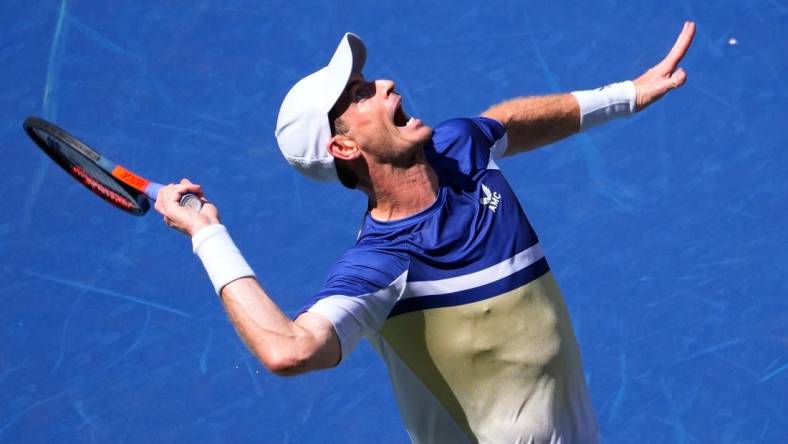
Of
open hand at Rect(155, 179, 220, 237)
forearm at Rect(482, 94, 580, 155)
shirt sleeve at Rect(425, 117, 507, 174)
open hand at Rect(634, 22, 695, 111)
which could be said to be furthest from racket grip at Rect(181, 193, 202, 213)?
open hand at Rect(634, 22, 695, 111)


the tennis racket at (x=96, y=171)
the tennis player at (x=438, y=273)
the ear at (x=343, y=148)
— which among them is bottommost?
the tennis player at (x=438, y=273)

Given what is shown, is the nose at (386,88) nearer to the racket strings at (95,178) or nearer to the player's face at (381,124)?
→ the player's face at (381,124)

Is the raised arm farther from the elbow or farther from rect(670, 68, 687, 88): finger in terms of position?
the elbow

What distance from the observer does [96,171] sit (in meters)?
4.38

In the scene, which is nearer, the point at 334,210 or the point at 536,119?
the point at 536,119

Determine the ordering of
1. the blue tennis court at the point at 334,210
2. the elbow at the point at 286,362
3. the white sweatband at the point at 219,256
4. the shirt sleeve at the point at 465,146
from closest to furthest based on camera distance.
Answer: the elbow at the point at 286,362 → the white sweatband at the point at 219,256 → the shirt sleeve at the point at 465,146 → the blue tennis court at the point at 334,210

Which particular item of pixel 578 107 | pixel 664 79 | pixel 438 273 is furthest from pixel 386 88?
pixel 664 79

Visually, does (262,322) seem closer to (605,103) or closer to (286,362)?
(286,362)

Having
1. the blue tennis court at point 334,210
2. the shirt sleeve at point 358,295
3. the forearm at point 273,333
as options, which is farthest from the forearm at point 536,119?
the blue tennis court at point 334,210

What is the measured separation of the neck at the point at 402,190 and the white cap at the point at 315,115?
14 cm

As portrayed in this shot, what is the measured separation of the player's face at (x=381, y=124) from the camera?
353cm

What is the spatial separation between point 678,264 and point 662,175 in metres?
0.44

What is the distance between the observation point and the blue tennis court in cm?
545

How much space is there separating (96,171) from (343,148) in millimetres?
1133
